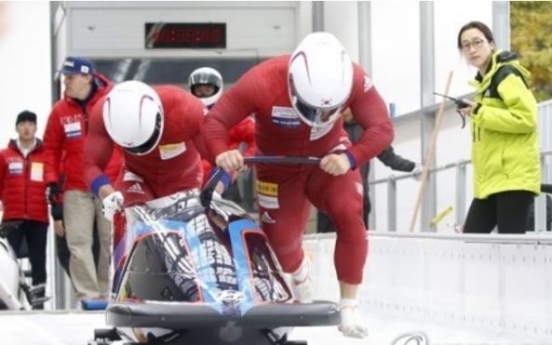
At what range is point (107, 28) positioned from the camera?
57.2 ft

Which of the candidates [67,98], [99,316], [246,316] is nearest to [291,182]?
[246,316]

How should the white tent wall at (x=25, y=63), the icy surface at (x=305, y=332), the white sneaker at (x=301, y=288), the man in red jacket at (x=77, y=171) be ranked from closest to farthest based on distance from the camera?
the icy surface at (x=305, y=332), the white sneaker at (x=301, y=288), the man in red jacket at (x=77, y=171), the white tent wall at (x=25, y=63)

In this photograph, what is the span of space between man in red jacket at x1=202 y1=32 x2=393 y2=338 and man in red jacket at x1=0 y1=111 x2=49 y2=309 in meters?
5.43

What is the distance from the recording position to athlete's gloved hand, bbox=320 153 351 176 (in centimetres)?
679

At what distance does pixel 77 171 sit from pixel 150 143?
4.19m

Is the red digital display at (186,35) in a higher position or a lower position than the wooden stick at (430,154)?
higher

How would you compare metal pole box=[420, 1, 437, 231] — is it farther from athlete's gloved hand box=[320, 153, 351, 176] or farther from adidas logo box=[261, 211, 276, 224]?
athlete's gloved hand box=[320, 153, 351, 176]

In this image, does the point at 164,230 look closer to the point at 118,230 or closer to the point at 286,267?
the point at 118,230

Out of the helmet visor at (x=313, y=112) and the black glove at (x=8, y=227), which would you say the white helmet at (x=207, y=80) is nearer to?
the black glove at (x=8, y=227)

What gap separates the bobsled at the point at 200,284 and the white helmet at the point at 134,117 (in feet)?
1.48

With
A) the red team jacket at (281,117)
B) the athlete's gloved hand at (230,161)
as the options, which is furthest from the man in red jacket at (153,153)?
the athlete's gloved hand at (230,161)

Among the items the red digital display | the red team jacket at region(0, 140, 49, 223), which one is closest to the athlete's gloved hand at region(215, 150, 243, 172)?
the red team jacket at region(0, 140, 49, 223)

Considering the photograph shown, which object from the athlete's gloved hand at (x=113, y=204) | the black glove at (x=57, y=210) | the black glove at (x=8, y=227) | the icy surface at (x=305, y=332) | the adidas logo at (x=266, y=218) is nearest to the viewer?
the athlete's gloved hand at (x=113, y=204)

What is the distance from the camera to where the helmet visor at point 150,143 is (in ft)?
22.9
